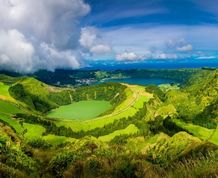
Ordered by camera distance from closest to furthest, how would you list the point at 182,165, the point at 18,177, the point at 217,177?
the point at 217,177, the point at 182,165, the point at 18,177

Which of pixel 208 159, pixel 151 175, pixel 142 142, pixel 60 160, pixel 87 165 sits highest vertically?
pixel 208 159

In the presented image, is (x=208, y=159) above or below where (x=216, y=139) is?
above

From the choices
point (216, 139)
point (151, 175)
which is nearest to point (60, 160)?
point (151, 175)

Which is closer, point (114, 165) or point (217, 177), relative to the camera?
point (217, 177)

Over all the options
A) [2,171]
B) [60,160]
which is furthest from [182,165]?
[60,160]

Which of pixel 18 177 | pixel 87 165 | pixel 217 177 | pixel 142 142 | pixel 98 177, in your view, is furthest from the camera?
pixel 142 142

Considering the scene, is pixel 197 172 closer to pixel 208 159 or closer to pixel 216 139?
pixel 208 159

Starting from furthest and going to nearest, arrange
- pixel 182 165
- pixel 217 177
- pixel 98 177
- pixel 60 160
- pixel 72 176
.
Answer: pixel 60 160, pixel 72 176, pixel 98 177, pixel 182 165, pixel 217 177

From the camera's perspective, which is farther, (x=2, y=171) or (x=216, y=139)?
(x=216, y=139)

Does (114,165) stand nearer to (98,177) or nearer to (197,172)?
(98,177)
